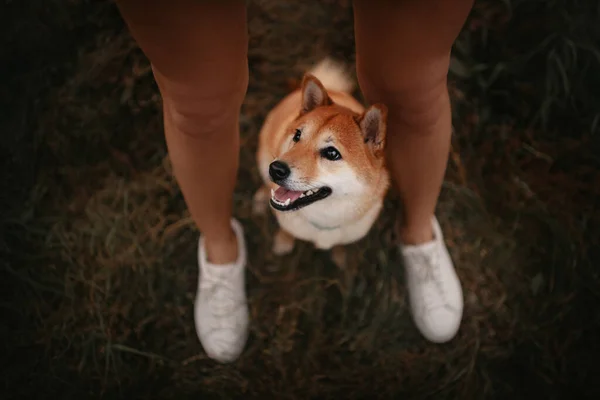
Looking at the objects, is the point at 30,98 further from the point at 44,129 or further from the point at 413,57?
the point at 413,57

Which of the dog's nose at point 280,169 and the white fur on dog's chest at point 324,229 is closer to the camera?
the dog's nose at point 280,169

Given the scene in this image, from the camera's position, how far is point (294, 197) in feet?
2.72

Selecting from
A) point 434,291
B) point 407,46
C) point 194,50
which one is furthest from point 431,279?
point 194,50

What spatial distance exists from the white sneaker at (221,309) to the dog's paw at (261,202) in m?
0.13

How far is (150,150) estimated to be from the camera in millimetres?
1236

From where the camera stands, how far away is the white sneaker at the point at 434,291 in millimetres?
1036

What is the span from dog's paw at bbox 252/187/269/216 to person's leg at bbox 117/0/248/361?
92 mm

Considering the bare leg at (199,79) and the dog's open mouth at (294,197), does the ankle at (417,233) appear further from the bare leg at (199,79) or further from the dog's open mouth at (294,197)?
the bare leg at (199,79)

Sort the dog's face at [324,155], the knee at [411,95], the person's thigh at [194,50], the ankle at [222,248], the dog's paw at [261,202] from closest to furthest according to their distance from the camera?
the person's thigh at [194,50], the knee at [411,95], the dog's face at [324,155], the ankle at [222,248], the dog's paw at [261,202]

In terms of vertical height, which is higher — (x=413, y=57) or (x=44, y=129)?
(x=413, y=57)

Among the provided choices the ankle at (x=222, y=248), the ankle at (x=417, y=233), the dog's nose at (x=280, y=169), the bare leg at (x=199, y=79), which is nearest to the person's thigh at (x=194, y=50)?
the bare leg at (x=199, y=79)

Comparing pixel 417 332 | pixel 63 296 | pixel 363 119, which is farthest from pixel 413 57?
pixel 63 296

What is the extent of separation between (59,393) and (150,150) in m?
0.54

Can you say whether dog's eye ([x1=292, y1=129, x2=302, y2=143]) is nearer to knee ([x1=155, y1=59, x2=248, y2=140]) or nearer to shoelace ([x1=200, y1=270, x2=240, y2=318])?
knee ([x1=155, y1=59, x2=248, y2=140])
